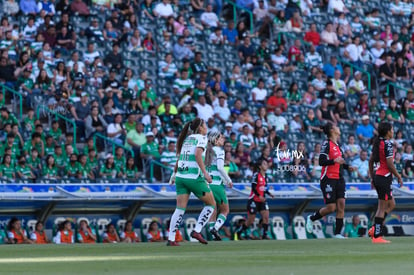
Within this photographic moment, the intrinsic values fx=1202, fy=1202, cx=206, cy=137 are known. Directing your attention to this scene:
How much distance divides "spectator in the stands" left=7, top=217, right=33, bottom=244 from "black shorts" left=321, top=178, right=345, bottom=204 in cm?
615

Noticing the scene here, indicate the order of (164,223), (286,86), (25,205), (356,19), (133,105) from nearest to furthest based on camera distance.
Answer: (25,205), (164,223), (133,105), (286,86), (356,19)

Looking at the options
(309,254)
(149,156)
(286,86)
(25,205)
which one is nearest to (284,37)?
(286,86)

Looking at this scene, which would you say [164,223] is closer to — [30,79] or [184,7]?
[30,79]

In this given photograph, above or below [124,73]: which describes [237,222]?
below

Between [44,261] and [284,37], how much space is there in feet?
70.3

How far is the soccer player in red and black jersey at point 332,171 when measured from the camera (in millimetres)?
21734

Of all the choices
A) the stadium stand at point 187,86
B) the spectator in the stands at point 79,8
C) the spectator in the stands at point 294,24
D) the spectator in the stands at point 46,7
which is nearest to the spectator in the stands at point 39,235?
the stadium stand at point 187,86

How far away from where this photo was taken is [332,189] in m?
22.4

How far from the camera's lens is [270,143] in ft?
98.0

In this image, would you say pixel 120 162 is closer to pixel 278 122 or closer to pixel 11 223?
pixel 11 223

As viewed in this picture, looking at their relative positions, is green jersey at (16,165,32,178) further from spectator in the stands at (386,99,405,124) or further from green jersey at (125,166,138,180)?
spectator in the stands at (386,99,405,124)

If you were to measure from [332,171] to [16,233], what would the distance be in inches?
263

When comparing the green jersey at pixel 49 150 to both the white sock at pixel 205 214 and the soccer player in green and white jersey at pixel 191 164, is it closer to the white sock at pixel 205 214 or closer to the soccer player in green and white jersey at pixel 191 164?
the white sock at pixel 205 214

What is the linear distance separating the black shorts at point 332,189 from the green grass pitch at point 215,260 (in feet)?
10.7
